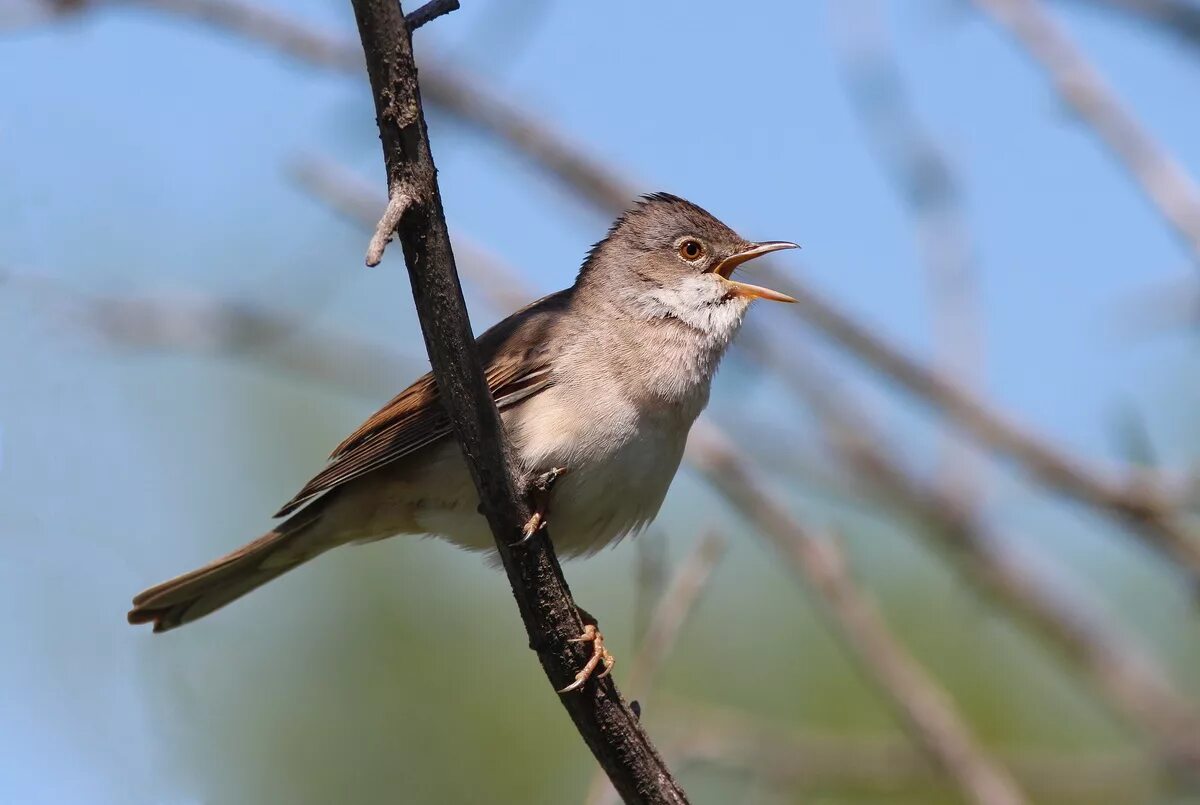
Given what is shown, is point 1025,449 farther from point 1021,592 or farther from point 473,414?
point 473,414

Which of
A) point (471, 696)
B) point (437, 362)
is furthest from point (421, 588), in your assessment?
point (437, 362)

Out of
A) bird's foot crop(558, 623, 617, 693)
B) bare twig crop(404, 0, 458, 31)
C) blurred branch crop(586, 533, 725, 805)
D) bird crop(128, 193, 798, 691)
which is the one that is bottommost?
bird's foot crop(558, 623, 617, 693)

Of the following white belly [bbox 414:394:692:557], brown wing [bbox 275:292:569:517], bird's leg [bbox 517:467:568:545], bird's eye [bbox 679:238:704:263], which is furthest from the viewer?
bird's eye [bbox 679:238:704:263]

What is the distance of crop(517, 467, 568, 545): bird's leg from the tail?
1788 mm

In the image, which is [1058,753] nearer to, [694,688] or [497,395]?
[694,688]

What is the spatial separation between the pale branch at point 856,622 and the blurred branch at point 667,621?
4.95ft

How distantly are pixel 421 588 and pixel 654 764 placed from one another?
22.3ft

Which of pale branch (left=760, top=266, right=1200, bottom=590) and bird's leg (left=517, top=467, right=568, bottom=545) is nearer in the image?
bird's leg (left=517, top=467, right=568, bottom=545)

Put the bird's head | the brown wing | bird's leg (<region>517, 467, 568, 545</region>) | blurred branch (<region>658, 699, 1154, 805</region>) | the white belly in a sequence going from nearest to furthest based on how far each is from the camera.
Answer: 1. bird's leg (<region>517, 467, 568, 545</region>)
2. the white belly
3. the brown wing
4. the bird's head
5. blurred branch (<region>658, 699, 1154, 805</region>)

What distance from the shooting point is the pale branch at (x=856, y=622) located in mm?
5973

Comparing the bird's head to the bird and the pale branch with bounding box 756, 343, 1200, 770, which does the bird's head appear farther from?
the pale branch with bounding box 756, 343, 1200, 770

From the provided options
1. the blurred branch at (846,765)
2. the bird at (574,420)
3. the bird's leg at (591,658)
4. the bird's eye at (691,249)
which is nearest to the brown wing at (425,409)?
the bird at (574,420)

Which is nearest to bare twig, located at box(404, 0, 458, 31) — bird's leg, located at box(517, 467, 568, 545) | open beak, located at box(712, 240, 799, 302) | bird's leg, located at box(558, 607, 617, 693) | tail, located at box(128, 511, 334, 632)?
bird's leg, located at box(517, 467, 568, 545)

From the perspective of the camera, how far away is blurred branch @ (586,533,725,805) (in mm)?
4715
